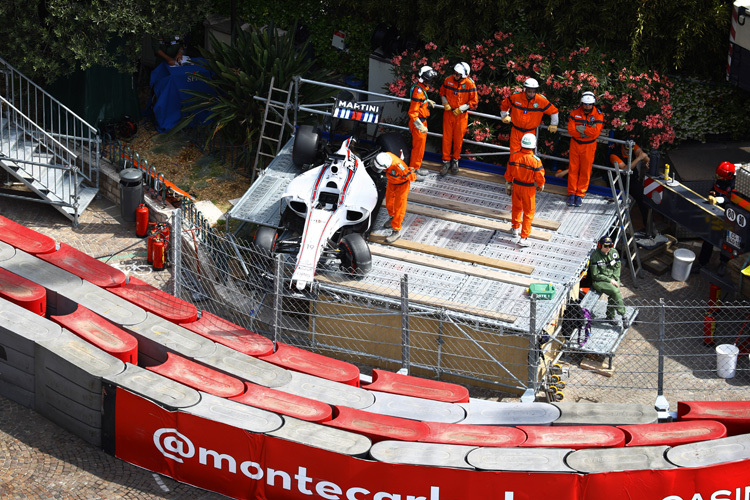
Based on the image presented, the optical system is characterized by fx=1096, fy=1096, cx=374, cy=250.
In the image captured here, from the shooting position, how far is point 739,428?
42.9ft

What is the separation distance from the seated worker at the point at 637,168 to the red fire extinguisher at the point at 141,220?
25.0 ft

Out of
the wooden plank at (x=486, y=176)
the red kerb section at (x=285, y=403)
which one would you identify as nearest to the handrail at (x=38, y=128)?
the wooden plank at (x=486, y=176)

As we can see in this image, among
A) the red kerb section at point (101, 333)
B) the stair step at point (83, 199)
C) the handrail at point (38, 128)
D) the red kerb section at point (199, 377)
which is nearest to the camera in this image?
the red kerb section at point (199, 377)

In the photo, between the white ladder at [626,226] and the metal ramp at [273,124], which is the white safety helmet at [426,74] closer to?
the metal ramp at [273,124]

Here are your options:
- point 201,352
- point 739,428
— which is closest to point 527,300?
point 739,428

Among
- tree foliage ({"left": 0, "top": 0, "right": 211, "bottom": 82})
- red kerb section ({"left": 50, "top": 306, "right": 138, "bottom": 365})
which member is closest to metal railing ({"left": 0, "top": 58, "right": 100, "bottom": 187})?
tree foliage ({"left": 0, "top": 0, "right": 211, "bottom": 82})

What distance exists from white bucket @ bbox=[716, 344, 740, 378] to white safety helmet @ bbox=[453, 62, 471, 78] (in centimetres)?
576

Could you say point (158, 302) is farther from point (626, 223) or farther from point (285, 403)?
point (626, 223)

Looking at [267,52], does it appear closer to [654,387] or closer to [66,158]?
[66,158]

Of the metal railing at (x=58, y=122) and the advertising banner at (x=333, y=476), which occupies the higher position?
the metal railing at (x=58, y=122)

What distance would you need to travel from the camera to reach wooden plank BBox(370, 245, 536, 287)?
15586mm

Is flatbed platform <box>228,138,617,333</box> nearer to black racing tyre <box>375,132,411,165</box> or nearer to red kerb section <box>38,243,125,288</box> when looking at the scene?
black racing tyre <box>375,132,411,165</box>

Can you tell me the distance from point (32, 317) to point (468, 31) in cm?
916

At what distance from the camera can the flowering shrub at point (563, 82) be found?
1784 cm
